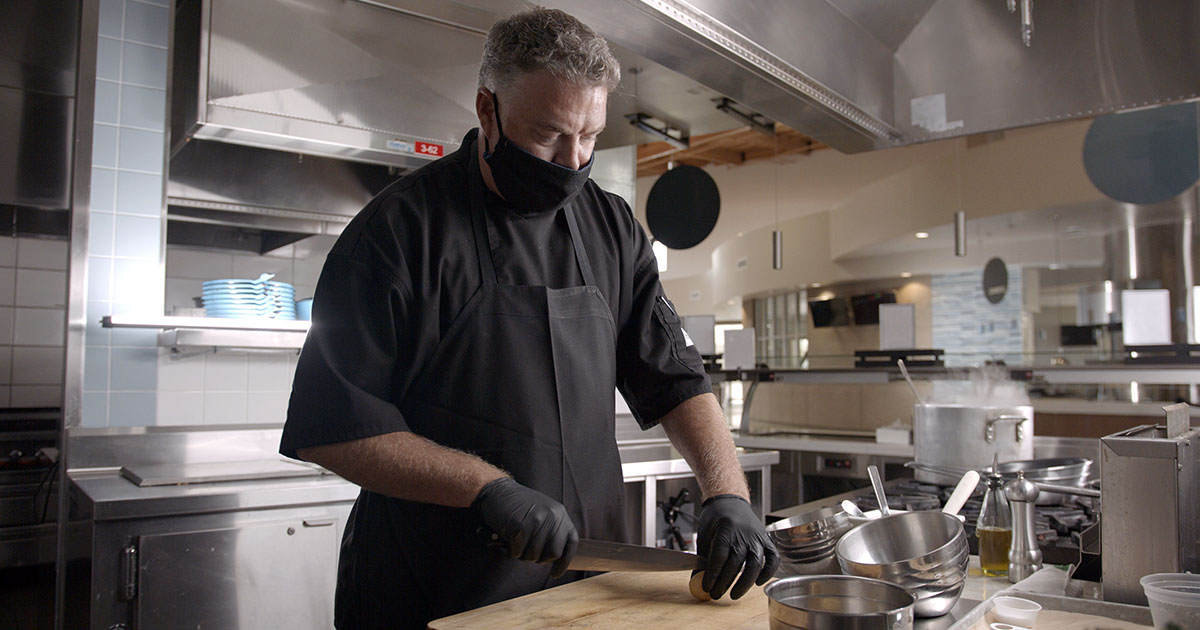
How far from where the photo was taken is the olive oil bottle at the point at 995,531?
150 cm

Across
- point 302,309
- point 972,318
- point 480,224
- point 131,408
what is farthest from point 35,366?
point 972,318

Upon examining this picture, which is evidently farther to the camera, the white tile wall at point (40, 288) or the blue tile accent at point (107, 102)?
the white tile wall at point (40, 288)

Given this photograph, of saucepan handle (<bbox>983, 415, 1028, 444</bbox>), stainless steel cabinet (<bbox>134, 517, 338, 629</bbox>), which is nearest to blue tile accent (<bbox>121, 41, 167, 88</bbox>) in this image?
stainless steel cabinet (<bbox>134, 517, 338, 629</bbox>)

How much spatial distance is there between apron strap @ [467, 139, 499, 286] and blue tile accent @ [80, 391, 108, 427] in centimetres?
238

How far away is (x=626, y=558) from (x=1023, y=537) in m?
0.76

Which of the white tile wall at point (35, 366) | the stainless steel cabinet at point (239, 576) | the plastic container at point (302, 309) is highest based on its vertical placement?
the plastic container at point (302, 309)

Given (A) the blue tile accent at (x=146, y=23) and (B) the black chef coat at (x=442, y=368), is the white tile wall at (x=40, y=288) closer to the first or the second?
(A) the blue tile accent at (x=146, y=23)

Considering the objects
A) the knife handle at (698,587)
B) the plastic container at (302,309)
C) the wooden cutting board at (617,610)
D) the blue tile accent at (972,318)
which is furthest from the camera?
the blue tile accent at (972,318)

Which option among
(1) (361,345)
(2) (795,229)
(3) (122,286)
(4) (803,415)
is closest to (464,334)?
(1) (361,345)

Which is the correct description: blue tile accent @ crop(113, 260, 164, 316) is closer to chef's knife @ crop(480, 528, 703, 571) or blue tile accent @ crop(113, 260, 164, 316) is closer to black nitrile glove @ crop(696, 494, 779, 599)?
chef's knife @ crop(480, 528, 703, 571)

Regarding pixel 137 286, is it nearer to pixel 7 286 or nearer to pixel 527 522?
pixel 7 286

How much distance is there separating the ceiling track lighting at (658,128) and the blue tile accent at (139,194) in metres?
2.36

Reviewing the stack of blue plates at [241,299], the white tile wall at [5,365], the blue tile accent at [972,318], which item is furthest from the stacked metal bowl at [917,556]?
the blue tile accent at [972,318]

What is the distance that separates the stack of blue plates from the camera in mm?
3367
